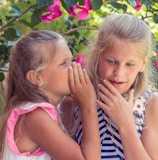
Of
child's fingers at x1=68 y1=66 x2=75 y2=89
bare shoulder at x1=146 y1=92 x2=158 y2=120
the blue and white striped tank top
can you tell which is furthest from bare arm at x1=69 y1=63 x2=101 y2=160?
bare shoulder at x1=146 y1=92 x2=158 y2=120

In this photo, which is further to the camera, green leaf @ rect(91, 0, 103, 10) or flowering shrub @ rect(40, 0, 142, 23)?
flowering shrub @ rect(40, 0, 142, 23)

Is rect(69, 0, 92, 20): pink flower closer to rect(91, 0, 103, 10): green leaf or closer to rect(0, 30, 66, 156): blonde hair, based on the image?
rect(91, 0, 103, 10): green leaf

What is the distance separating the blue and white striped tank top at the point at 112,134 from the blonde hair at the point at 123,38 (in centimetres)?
7

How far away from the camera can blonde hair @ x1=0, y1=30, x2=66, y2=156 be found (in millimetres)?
1912

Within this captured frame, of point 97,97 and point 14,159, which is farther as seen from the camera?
point 97,97

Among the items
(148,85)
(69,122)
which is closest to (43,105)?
(69,122)

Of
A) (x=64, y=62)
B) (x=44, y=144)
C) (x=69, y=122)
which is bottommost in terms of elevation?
(x=69, y=122)

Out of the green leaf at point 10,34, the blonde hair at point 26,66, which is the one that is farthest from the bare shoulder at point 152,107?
the green leaf at point 10,34

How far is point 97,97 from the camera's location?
2.03m

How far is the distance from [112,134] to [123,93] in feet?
0.55

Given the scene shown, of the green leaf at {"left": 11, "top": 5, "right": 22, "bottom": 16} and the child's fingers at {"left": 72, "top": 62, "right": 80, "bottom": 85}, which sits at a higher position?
the child's fingers at {"left": 72, "top": 62, "right": 80, "bottom": 85}

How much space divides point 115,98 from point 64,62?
0.23 meters

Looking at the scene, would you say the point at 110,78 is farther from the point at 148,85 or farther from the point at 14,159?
the point at 14,159

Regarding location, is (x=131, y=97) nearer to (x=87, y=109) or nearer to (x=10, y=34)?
(x=87, y=109)
